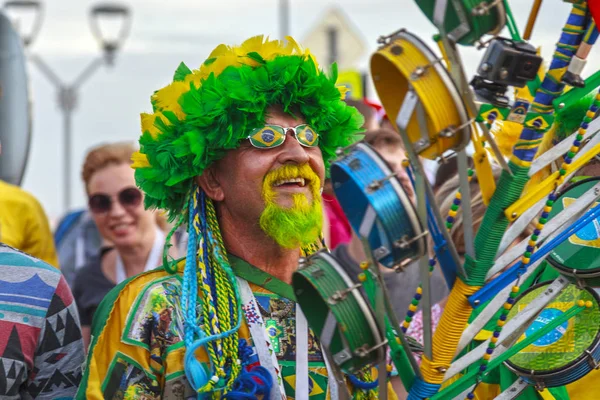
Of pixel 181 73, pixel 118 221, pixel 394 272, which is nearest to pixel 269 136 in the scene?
pixel 181 73

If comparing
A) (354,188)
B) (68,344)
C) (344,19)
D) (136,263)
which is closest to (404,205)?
(354,188)

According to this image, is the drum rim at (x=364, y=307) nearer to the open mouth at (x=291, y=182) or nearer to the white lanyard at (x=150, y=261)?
the open mouth at (x=291, y=182)

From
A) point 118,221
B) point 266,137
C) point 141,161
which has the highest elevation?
point 266,137

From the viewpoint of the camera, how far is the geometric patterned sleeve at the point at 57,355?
3223 mm

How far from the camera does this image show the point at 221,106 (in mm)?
3082

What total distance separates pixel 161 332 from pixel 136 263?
278cm

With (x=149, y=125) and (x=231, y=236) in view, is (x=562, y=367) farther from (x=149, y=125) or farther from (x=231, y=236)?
(x=149, y=125)

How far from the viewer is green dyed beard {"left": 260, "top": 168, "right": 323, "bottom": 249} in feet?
10.1

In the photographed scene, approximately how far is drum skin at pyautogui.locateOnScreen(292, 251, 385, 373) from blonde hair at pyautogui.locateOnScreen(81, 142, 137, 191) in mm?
3273

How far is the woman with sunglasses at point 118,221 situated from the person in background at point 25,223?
0.59 meters

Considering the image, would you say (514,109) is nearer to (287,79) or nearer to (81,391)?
(287,79)

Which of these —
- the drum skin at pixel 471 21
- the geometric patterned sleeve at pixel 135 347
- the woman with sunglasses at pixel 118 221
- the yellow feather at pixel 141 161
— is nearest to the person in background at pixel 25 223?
the woman with sunglasses at pixel 118 221

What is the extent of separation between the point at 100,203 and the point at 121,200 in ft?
0.38

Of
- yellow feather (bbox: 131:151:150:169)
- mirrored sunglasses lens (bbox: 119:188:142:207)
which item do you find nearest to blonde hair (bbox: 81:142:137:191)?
mirrored sunglasses lens (bbox: 119:188:142:207)
